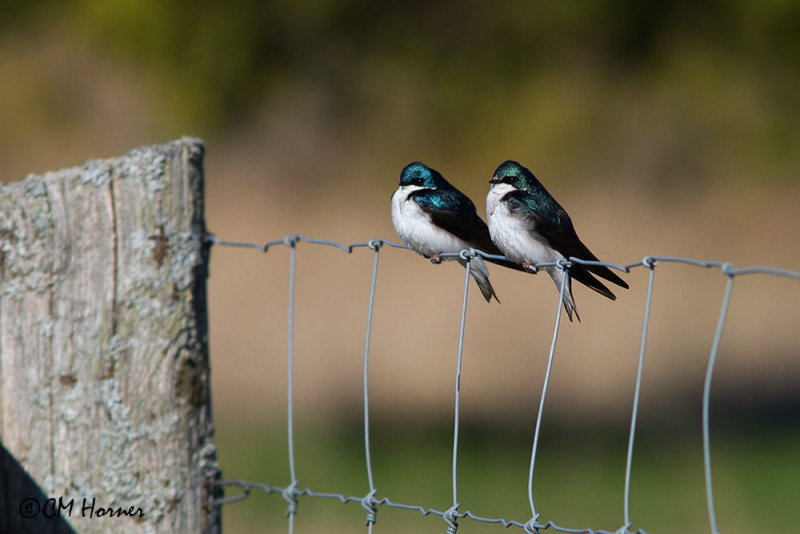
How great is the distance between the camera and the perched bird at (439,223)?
10.7 feet

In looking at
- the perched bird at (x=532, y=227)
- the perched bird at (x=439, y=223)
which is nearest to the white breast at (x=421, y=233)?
the perched bird at (x=439, y=223)

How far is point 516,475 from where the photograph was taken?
795cm

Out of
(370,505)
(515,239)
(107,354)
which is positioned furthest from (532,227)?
(107,354)

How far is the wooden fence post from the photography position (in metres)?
2.50

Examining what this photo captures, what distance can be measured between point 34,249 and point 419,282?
7.68 metres

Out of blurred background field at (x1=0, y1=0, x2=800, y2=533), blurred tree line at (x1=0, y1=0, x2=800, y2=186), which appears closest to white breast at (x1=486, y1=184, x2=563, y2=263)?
blurred background field at (x1=0, y1=0, x2=800, y2=533)

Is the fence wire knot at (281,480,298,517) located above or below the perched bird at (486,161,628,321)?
below

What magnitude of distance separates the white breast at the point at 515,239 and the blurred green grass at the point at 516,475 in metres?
3.56

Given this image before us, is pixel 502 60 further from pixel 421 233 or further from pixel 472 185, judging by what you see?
pixel 421 233

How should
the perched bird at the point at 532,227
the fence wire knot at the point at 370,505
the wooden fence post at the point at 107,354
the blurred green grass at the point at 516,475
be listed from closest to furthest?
1. the fence wire knot at the point at 370,505
2. the wooden fence post at the point at 107,354
3. the perched bird at the point at 532,227
4. the blurred green grass at the point at 516,475

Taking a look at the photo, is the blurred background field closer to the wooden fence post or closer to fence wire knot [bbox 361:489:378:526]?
the wooden fence post

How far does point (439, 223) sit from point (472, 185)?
6.86 m

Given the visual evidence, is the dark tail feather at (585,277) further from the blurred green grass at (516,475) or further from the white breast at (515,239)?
the blurred green grass at (516,475)

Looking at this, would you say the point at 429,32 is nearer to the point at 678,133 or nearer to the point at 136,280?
the point at 678,133
